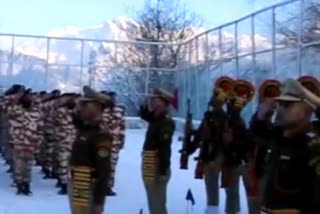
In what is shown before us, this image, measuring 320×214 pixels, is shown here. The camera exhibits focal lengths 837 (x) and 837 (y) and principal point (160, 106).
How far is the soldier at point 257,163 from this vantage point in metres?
8.41

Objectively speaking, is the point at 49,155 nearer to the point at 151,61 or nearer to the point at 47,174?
the point at 47,174

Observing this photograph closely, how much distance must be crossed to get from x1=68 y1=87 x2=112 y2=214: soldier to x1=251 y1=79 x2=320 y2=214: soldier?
1.73 meters

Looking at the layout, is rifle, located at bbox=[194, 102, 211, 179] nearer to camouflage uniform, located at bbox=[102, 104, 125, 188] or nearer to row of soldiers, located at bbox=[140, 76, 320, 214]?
row of soldiers, located at bbox=[140, 76, 320, 214]

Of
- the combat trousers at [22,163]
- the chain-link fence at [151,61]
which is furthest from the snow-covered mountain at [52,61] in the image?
the combat trousers at [22,163]

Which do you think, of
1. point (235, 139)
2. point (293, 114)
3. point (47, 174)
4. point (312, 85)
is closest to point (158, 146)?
point (235, 139)

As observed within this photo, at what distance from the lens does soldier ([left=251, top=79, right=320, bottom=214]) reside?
5113 millimetres

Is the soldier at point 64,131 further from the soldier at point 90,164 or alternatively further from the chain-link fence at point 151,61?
the chain-link fence at point 151,61

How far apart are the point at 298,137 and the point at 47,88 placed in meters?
25.1

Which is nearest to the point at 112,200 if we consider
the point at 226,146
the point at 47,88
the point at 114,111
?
the point at 114,111

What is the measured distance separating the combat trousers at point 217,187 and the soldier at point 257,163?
0.55 m

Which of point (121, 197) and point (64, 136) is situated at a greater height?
point (64, 136)

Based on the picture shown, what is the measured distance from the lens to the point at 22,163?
40.8 feet

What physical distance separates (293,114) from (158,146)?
162 inches

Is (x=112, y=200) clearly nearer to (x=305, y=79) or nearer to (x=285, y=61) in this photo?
(x=305, y=79)
